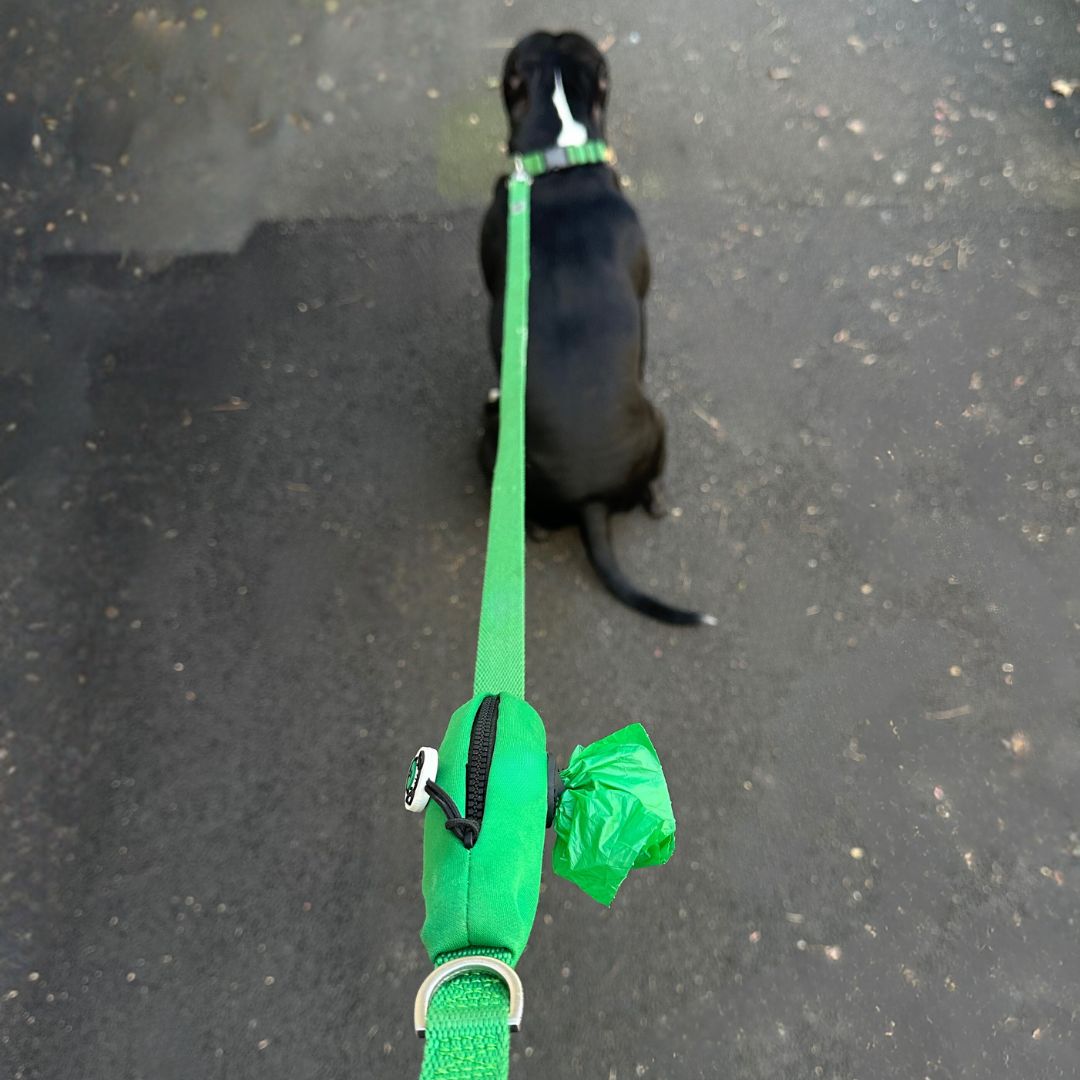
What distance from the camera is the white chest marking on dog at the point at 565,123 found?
8.33ft

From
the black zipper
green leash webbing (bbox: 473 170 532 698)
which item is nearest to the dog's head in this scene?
green leash webbing (bbox: 473 170 532 698)

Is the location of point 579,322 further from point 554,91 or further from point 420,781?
point 420,781

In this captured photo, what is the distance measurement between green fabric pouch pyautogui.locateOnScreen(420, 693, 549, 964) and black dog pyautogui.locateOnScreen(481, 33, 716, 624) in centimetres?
123

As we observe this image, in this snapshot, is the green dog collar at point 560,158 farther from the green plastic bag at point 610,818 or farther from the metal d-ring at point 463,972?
the metal d-ring at point 463,972

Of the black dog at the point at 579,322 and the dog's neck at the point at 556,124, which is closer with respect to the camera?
the black dog at the point at 579,322

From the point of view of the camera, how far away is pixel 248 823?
2559mm

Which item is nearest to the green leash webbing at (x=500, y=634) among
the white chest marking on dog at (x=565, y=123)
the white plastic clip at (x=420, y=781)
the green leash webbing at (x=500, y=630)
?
the green leash webbing at (x=500, y=630)

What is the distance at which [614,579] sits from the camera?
256 cm

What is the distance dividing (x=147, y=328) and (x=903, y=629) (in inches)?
121

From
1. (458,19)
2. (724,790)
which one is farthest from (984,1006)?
(458,19)

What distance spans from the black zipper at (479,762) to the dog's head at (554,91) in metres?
2.07

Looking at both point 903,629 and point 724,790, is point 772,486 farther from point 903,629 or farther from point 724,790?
point 724,790

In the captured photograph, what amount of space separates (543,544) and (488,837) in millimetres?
1834

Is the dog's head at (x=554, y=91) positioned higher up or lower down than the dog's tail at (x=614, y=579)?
higher up
